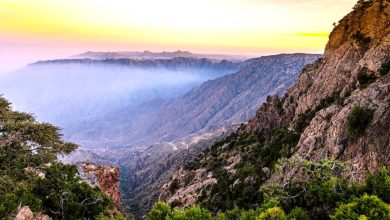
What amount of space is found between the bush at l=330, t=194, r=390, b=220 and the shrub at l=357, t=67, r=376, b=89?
4026 cm

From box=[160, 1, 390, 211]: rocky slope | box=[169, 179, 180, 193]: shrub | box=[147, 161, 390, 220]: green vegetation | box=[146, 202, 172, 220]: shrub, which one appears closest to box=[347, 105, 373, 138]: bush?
box=[160, 1, 390, 211]: rocky slope

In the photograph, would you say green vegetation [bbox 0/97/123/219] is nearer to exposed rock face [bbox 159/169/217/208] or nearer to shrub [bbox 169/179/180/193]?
exposed rock face [bbox 159/169/217/208]

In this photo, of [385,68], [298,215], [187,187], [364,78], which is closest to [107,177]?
[187,187]

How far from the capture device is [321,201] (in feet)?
115

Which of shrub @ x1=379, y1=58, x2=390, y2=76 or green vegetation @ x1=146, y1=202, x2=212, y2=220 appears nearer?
green vegetation @ x1=146, y1=202, x2=212, y2=220

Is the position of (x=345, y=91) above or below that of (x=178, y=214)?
above

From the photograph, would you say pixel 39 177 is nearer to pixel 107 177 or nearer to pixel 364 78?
pixel 107 177

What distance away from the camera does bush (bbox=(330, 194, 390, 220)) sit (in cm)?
2816

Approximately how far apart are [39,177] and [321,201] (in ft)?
101

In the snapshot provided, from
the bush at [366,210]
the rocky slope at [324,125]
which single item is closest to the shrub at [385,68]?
the rocky slope at [324,125]

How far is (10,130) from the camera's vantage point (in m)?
53.9

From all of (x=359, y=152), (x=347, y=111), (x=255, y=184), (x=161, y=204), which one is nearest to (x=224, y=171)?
(x=255, y=184)

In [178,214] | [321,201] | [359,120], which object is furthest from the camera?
[359,120]

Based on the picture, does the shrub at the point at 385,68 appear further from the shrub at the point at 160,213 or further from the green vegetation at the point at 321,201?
the shrub at the point at 160,213
